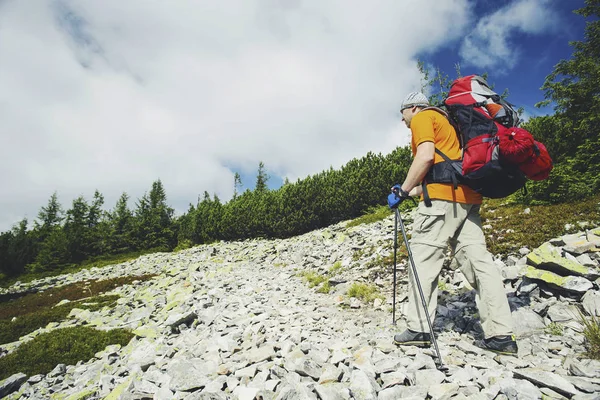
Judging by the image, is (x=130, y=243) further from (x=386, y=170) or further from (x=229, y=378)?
(x=229, y=378)

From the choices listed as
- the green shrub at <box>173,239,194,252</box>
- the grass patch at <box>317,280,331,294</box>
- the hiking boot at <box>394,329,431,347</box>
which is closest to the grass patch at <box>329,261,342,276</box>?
the grass patch at <box>317,280,331,294</box>

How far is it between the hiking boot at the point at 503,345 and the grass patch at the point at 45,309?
1291 cm

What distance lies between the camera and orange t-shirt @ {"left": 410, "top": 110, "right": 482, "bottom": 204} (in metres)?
3.01

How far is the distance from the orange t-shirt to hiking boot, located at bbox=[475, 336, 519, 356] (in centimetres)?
137

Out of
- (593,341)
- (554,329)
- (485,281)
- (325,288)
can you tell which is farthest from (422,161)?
(325,288)

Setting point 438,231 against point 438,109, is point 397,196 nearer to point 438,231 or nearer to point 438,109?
point 438,231

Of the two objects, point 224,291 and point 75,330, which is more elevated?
point 224,291

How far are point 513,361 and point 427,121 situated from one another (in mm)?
2473

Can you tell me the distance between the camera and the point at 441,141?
3.13 metres

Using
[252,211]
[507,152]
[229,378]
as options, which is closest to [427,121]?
[507,152]

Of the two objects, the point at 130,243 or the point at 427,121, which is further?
the point at 130,243

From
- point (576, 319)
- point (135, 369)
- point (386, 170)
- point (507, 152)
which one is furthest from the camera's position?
point (386, 170)

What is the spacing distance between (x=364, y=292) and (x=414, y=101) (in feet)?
12.2

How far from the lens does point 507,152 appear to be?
2.62m
